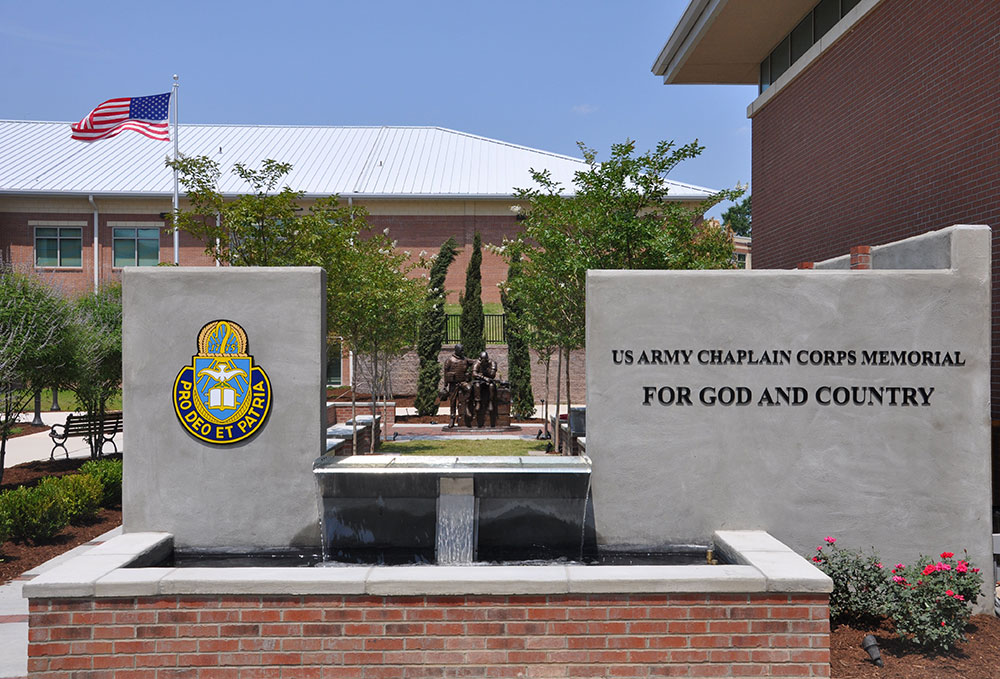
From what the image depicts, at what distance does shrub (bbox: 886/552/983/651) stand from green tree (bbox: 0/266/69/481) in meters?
12.0

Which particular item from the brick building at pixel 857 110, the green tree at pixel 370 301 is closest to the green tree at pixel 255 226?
the green tree at pixel 370 301

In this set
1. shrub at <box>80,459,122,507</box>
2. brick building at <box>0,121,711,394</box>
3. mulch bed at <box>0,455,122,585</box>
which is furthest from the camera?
brick building at <box>0,121,711,394</box>

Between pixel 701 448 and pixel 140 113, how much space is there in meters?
24.9

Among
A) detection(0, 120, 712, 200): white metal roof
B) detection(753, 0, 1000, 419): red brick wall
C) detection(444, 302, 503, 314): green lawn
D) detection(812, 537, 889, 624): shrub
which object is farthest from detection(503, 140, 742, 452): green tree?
detection(0, 120, 712, 200): white metal roof

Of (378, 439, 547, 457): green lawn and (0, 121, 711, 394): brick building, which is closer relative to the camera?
(378, 439, 547, 457): green lawn

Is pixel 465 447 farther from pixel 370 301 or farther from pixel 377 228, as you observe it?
pixel 377 228

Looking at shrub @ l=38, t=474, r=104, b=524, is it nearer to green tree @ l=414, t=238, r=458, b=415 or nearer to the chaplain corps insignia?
the chaplain corps insignia

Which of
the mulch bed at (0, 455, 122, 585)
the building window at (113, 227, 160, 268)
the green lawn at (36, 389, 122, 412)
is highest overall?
the building window at (113, 227, 160, 268)

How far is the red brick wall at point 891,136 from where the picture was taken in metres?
10.8

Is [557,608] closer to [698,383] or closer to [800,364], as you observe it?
[698,383]

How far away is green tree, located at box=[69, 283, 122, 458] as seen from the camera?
1552 centimetres

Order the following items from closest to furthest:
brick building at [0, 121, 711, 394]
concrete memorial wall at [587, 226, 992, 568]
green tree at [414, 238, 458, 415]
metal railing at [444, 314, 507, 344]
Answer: concrete memorial wall at [587, 226, 992, 568], green tree at [414, 238, 458, 415], metal railing at [444, 314, 507, 344], brick building at [0, 121, 711, 394]

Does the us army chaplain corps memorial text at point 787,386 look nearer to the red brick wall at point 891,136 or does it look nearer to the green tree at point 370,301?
the red brick wall at point 891,136

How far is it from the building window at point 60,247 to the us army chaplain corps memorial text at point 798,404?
113 ft
